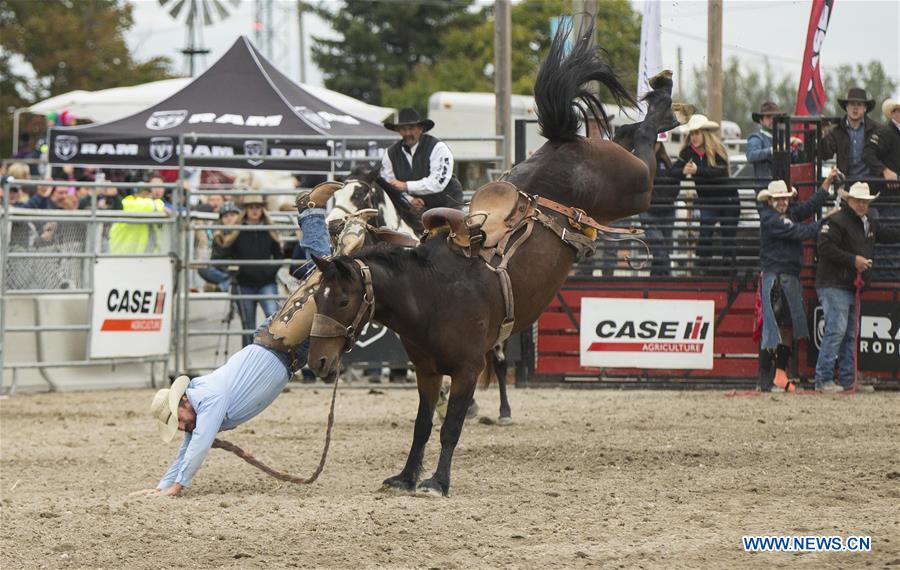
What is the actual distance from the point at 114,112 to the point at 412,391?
35.0 ft

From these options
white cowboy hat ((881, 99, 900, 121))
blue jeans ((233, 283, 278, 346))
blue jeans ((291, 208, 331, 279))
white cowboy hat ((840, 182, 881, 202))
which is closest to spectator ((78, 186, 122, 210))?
blue jeans ((233, 283, 278, 346))

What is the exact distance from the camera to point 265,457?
969 cm

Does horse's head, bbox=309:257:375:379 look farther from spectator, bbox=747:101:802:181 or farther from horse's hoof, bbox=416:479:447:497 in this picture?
spectator, bbox=747:101:802:181

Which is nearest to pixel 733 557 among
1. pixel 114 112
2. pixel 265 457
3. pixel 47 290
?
pixel 265 457

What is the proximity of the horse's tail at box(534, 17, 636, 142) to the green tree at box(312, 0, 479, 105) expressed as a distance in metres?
41.2

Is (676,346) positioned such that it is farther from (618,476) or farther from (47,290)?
(47,290)

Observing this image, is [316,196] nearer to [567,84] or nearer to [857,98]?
[567,84]

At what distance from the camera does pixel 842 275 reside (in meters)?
12.8

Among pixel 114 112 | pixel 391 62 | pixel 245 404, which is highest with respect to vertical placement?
pixel 391 62

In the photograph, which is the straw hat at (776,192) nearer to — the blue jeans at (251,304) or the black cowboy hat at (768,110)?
the black cowboy hat at (768,110)

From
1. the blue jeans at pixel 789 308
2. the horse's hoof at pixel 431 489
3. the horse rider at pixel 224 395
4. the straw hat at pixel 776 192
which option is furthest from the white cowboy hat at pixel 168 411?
the blue jeans at pixel 789 308

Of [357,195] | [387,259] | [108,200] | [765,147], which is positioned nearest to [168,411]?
[387,259]

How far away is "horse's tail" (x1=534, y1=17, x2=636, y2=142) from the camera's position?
870 centimetres

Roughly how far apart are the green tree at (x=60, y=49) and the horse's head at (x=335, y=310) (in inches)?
1295
